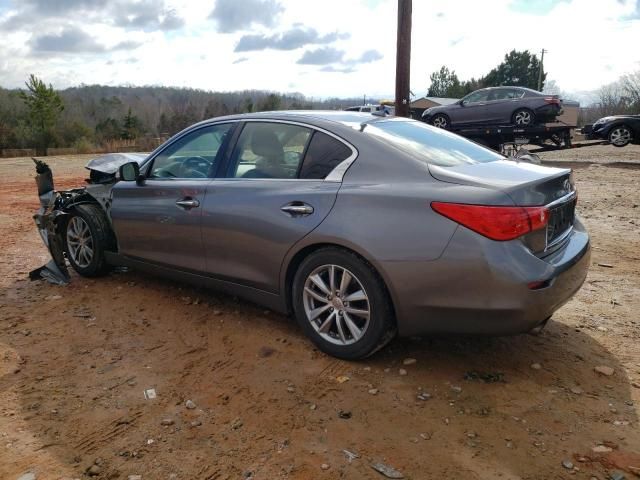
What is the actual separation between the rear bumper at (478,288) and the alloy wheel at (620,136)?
16.4 meters

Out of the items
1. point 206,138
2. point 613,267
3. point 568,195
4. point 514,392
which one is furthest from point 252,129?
point 613,267

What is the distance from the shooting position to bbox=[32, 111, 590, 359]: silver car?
2.91m

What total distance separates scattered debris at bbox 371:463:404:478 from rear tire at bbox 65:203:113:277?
3660mm

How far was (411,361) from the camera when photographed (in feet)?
11.4

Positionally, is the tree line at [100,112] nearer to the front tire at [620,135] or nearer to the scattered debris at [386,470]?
the scattered debris at [386,470]

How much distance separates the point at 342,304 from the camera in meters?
3.38

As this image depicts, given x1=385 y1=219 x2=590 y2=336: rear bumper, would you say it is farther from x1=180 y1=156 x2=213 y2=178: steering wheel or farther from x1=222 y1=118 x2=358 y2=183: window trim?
x1=180 y1=156 x2=213 y2=178: steering wheel

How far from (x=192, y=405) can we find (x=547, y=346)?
2.38 metres

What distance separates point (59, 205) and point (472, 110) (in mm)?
13106

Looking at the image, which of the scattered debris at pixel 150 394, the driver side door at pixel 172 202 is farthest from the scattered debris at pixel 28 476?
the driver side door at pixel 172 202

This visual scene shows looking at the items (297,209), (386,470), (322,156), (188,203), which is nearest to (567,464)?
(386,470)

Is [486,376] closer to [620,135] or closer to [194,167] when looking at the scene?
[194,167]

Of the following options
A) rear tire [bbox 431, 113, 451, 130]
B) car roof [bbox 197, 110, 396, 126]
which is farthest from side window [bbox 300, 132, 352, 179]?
rear tire [bbox 431, 113, 451, 130]

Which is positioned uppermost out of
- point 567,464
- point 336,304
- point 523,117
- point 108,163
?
point 523,117
